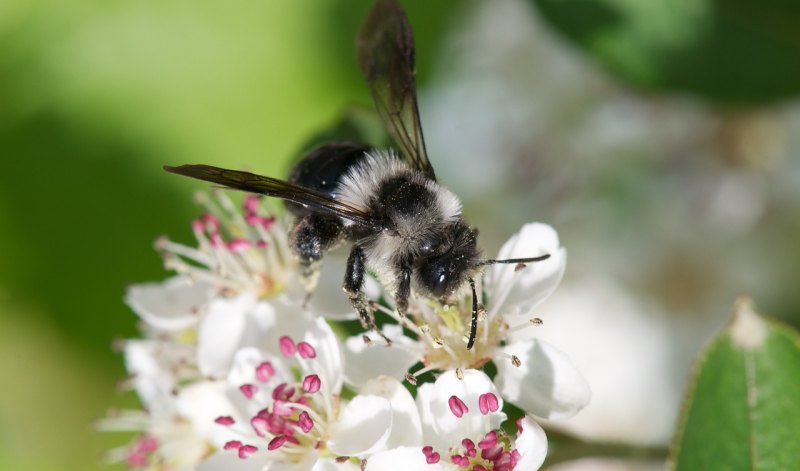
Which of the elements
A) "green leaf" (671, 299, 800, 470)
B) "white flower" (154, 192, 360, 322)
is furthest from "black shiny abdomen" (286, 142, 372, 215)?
"green leaf" (671, 299, 800, 470)

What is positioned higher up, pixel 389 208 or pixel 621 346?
pixel 621 346

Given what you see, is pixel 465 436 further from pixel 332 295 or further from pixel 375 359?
pixel 332 295

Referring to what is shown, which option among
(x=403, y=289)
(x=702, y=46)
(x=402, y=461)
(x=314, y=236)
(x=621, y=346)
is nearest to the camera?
(x=402, y=461)

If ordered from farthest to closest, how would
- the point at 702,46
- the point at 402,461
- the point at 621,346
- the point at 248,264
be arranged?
the point at 621,346 < the point at 702,46 < the point at 248,264 < the point at 402,461

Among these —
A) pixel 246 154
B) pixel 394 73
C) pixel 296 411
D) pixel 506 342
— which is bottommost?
pixel 296 411

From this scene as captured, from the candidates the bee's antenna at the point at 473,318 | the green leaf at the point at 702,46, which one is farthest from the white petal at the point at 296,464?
the green leaf at the point at 702,46

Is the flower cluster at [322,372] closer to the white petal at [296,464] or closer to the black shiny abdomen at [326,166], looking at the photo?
the white petal at [296,464]

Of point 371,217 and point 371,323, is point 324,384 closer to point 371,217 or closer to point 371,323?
point 371,323

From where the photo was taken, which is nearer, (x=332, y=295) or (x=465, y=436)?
(x=465, y=436)

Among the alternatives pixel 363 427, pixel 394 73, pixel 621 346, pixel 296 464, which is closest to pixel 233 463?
pixel 296 464
